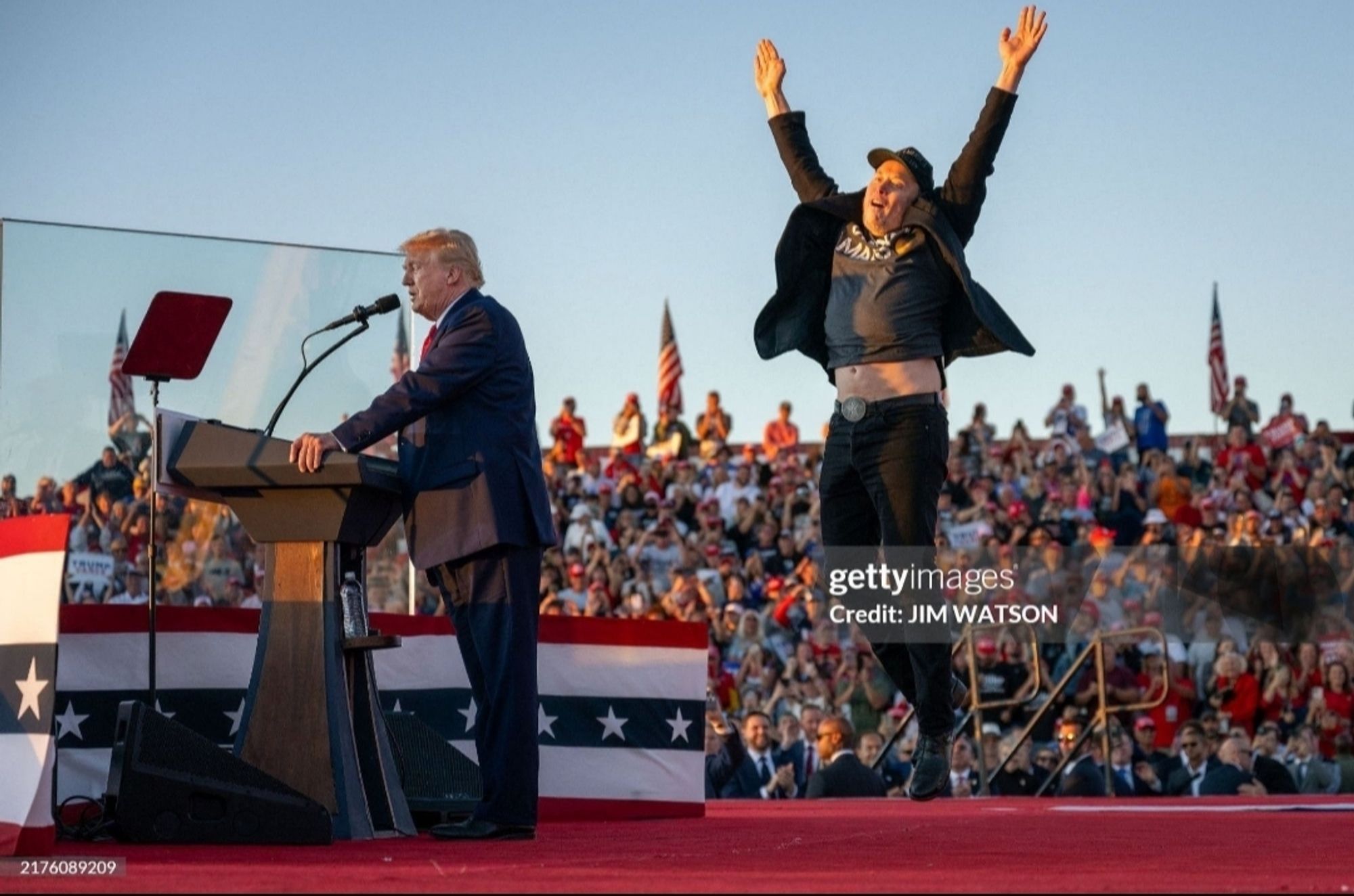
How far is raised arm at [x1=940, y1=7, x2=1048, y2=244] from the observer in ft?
20.9

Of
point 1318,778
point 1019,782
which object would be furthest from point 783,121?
point 1318,778

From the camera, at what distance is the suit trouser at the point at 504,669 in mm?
5375

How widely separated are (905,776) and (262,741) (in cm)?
801

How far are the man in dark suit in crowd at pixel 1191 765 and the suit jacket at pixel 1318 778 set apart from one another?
590 millimetres

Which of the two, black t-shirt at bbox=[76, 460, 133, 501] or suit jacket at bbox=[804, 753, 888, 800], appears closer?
black t-shirt at bbox=[76, 460, 133, 501]

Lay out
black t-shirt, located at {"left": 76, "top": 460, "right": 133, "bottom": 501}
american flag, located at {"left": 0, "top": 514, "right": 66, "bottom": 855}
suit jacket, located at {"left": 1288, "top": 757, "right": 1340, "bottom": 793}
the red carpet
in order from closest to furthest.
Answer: the red carpet → american flag, located at {"left": 0, "top": 514, "right": 66, "bottom": 855} → black t-shirt, located at {"left": 76, "top": 460, "right": 133, "bottom": 501} → suit jacket, located at {"left": 1288, "top": 757, "right": 1340, "bottom": 793}

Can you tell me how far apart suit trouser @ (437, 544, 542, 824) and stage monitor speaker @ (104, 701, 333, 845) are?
0.48 meters

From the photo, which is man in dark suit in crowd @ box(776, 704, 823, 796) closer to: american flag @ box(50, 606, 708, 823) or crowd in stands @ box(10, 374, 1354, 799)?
crowd in stands @ box(10, 374, 1354, 799)

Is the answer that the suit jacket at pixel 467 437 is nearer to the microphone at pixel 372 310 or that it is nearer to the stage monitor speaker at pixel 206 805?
the microphone at pixel 372 310

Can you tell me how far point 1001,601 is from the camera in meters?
12.8

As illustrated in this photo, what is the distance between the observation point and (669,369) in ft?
99.1

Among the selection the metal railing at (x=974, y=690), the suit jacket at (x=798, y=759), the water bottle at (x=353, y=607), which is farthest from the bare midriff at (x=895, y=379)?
the suit jacket at (x=798, y=759)

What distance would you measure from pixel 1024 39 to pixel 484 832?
3106 mm

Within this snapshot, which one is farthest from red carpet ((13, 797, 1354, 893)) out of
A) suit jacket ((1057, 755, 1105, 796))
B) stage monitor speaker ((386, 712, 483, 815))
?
suit jacket ((1057, 755, 1105, 796))
